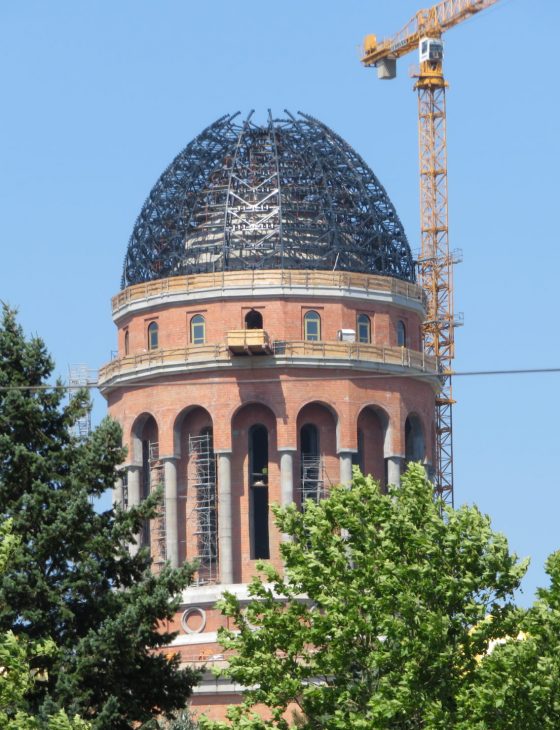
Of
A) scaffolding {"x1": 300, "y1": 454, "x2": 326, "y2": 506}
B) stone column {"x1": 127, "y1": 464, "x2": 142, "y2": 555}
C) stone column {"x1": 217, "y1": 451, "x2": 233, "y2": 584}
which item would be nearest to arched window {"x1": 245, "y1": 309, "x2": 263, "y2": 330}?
stone column {"x1": 217, "y1": 451, "x2": 233, "y2": 584}

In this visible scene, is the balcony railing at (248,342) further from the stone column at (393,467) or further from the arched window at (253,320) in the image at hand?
the stone column at (393,467)

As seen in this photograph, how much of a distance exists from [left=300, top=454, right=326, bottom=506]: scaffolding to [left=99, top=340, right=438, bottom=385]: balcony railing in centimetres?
515

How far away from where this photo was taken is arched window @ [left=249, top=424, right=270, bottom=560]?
13962 centimetres

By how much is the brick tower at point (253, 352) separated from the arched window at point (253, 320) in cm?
5

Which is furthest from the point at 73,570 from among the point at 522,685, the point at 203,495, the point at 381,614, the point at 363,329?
the point at 363,329

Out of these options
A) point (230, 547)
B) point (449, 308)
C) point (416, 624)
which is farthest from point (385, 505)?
point (449, 308)

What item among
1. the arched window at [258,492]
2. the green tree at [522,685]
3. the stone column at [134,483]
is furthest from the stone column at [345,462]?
the green tree at [522,685]

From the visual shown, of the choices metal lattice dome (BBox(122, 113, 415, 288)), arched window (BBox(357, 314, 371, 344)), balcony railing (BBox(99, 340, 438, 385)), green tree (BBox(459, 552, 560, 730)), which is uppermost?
metal lattice dome (BBox(122, 113, 415, 288))

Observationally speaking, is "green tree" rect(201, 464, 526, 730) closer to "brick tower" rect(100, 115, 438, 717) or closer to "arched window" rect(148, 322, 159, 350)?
"brick tower" rect(100, 115, 438, 717)

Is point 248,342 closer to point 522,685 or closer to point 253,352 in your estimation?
point 253,352

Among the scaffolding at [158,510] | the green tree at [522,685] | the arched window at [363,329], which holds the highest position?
the arched window at [363,329]

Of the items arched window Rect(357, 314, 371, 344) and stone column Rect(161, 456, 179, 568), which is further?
arched window Rect(357, 314, 371, 344)

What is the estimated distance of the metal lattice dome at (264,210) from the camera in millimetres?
139750

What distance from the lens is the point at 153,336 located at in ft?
468
